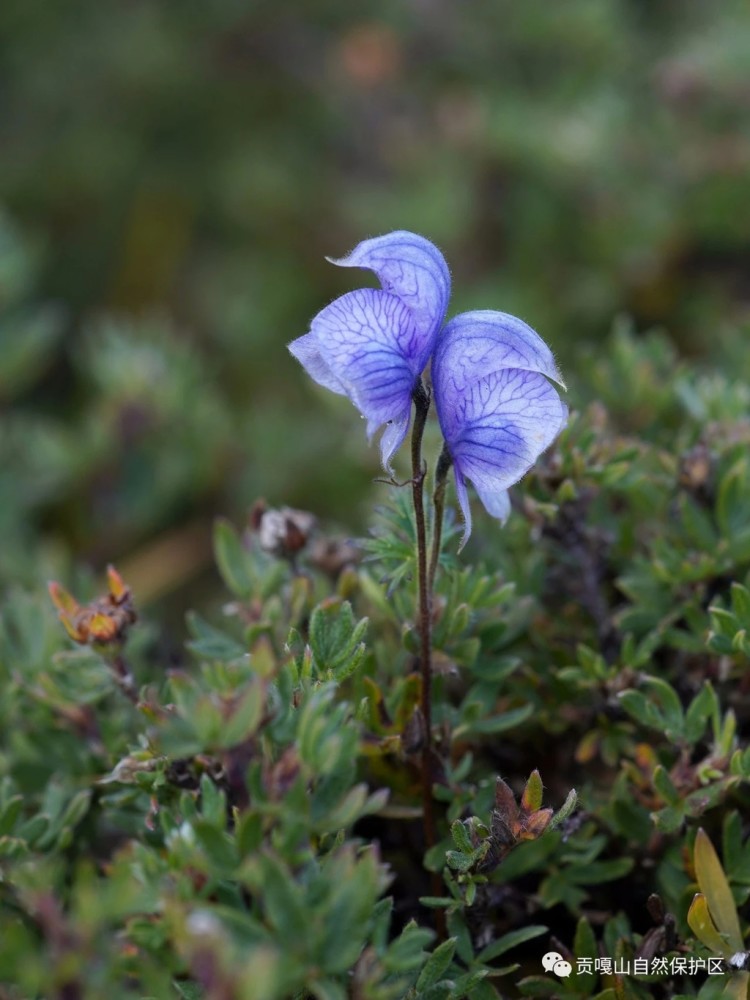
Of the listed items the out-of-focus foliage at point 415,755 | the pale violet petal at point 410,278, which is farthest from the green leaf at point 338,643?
the pale violet petal at point 410,278

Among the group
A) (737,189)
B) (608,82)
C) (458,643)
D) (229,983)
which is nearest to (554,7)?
(608,82)

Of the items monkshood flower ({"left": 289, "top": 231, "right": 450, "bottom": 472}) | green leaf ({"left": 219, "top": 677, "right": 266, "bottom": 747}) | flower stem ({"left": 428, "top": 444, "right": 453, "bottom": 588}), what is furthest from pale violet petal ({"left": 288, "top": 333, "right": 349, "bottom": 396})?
green leaf ({"left": 219, "top": 677, "right": 266, "bottom": 747})

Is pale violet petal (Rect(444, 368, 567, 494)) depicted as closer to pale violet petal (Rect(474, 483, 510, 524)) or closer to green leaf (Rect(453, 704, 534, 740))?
pale violet petal (Rect(474, 483, 510, 524))

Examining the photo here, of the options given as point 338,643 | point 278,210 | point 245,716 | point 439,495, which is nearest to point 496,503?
point 439,495

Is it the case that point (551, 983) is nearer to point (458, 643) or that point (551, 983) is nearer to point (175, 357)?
point (458, 643)

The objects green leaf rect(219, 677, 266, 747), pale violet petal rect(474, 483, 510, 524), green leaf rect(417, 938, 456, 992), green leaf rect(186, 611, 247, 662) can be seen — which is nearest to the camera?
green leaf rect(219, 677, 266, 747)
